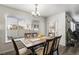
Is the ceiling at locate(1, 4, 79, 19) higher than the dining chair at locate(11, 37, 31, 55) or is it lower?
higher

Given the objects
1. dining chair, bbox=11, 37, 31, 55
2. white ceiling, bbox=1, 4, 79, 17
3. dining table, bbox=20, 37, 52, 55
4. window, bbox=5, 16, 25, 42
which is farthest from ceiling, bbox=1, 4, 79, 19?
dining chair, bbox=11, 37, 31, 55

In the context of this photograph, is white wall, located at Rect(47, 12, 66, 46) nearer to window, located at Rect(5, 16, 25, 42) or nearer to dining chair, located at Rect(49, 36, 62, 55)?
dining chair, located at Rect(49, 36, 62, 55)

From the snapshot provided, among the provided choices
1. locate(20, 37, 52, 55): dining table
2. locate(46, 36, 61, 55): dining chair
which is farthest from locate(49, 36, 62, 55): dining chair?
locate(20, 37, 52, 55): dining table

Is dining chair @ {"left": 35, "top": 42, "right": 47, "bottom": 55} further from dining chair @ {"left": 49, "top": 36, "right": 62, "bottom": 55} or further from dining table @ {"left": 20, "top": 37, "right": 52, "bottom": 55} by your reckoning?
dining chair @ {"left": 49, "top": 36, "right": 62, "bottom": 55}

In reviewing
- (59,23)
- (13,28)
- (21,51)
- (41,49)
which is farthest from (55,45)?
(13,28)

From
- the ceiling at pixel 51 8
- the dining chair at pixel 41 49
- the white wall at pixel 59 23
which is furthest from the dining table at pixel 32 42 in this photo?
the ceiling at pixel 51 8

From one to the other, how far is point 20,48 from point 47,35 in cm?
53

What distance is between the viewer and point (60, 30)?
1780mm

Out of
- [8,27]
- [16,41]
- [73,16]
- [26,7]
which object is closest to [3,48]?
[16,41]

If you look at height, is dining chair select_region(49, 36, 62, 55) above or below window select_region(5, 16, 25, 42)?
below

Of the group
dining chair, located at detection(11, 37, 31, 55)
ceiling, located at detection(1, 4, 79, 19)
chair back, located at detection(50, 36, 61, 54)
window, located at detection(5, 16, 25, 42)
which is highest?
ceiling, located at detection(1, 4, 79, 19)

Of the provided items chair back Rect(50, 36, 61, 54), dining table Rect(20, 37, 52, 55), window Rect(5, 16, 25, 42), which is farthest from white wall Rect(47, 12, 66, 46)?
window Rect(5, 16, 25, 42)
